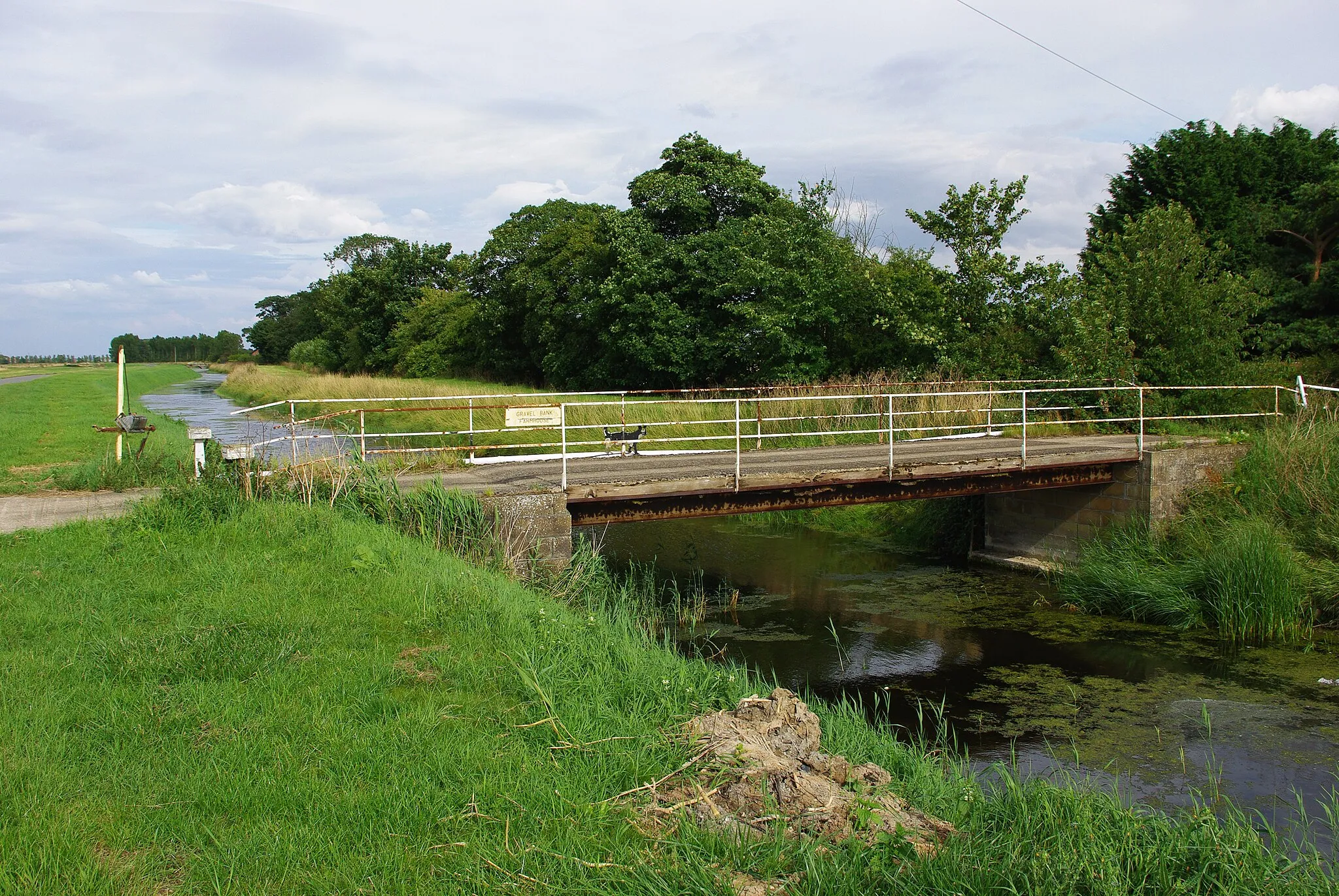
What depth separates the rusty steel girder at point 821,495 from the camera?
37.9 feet

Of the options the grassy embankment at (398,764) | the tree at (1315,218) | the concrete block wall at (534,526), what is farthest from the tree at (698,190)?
the grassy embankment at (398,764)

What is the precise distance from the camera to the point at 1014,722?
917 centimetres

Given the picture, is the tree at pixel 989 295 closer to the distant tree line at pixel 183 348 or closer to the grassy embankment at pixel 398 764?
the grassy embankment at pixel 398 764

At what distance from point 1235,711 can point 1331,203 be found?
73.3 ft

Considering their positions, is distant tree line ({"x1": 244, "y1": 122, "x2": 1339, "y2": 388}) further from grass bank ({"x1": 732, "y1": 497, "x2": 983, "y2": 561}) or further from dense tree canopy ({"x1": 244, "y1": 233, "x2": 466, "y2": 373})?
dense tree canopy ({"x1": 244, "y1": 233, "x2": 466, "y2": 373})

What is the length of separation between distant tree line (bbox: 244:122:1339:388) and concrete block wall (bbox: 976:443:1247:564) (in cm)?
502

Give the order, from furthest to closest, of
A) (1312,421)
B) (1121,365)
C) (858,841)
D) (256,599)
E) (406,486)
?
(1121,365), (1312,421), (406,486), (256,599), (858,841)

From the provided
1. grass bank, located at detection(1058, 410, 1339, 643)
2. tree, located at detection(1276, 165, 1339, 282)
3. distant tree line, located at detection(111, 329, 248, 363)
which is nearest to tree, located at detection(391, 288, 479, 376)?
tree, located at detection(1276, 165, 1339, 282)

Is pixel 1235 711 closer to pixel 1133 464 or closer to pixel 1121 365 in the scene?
pixel 1133 464

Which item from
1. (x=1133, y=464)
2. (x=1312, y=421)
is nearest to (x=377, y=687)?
(x=1133, y=464)

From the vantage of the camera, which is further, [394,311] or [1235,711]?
[394,311]

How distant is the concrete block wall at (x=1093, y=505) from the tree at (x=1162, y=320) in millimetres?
4686

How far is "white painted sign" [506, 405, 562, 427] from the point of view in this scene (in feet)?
38.4

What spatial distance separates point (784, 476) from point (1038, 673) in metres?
3.83
